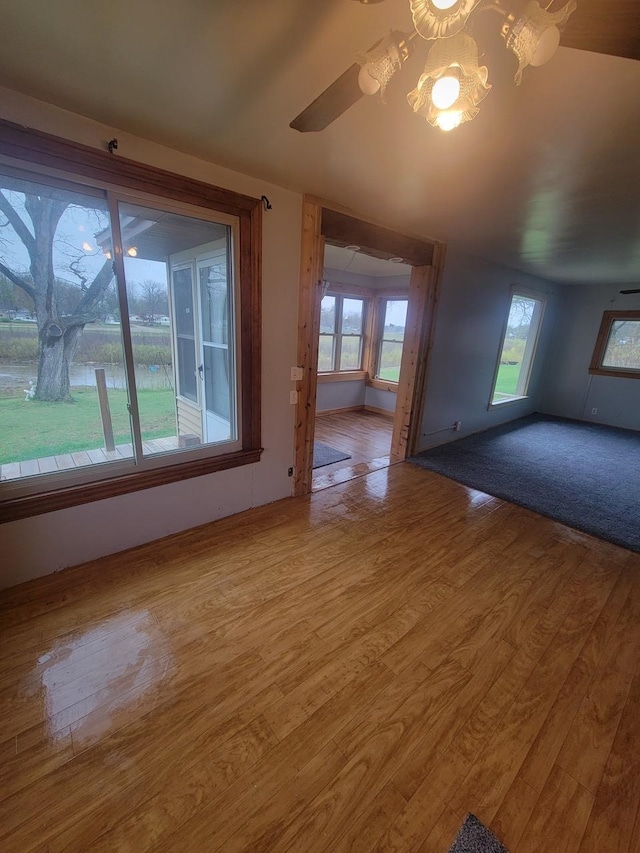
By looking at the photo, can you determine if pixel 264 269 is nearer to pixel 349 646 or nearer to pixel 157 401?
pixel 157 401

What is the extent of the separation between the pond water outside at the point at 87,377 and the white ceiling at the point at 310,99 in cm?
124

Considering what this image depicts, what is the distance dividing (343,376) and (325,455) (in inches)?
93.9

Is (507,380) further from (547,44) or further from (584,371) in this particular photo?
(547,44)

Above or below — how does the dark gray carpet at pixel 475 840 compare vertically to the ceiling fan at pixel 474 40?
below

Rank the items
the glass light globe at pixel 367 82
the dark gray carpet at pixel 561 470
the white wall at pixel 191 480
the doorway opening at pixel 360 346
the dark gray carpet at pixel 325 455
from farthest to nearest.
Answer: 1. the doorway opening at pixel 360 346
2. the dark gray carpet at pixel 325 455
3. the dark gray carpet at pixel 561 470
4. the white wall at pixel 191 480
5. the glass light globe at pixel 367 82

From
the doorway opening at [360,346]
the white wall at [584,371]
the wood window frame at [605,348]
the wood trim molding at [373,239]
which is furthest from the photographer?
the white wall at [584,371]

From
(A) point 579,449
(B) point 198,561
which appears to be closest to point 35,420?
(B) point 198,561

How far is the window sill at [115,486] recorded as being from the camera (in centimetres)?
185

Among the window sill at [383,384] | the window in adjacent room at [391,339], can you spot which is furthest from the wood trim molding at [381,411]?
the window in adjacent room at [391,339]

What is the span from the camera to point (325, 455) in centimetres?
416

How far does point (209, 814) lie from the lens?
3.57 feet

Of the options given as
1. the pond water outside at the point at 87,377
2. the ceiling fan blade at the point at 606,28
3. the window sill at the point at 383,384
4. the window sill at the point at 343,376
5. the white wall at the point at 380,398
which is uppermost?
the ceiling fan blade at the point at 606,28

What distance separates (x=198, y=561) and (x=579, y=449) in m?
5.12

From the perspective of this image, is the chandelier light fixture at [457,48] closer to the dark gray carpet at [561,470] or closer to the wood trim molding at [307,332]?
the wood trim molding at [307,332]
